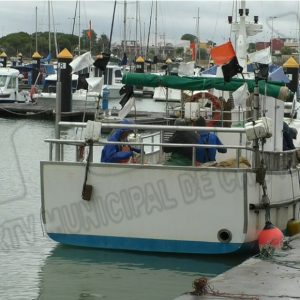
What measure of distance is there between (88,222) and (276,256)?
3.16 metres

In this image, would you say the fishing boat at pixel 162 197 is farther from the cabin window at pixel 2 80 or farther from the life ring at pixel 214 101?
the cabin window at pixel 2 80

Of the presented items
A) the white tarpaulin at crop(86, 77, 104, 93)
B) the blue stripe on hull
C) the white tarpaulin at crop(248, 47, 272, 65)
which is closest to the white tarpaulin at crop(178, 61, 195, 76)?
the white tarpaulin at crop(248, 47, 272, 65)

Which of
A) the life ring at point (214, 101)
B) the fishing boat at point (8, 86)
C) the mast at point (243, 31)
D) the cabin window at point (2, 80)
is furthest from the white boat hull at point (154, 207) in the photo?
the cabin window at point (2, 80)

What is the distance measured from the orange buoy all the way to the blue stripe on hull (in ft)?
1.42

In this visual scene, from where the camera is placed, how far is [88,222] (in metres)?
14.4

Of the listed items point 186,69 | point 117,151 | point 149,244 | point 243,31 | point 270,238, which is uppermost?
point 243,31

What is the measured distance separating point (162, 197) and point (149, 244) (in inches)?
32.6

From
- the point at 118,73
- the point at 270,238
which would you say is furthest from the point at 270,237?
the point at 118,73

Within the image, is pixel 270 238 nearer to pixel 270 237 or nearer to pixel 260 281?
pixel 270 237

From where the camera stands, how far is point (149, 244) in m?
14.3

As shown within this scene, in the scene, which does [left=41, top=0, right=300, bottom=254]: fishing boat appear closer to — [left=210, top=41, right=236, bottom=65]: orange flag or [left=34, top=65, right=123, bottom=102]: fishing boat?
[left=210, top=41, right=236, bottom=65]: orange flag

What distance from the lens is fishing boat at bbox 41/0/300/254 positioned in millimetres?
13891

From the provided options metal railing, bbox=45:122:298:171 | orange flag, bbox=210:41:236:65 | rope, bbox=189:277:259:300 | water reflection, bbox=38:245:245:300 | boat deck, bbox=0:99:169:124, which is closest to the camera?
rope, bbox=189:277:259:300

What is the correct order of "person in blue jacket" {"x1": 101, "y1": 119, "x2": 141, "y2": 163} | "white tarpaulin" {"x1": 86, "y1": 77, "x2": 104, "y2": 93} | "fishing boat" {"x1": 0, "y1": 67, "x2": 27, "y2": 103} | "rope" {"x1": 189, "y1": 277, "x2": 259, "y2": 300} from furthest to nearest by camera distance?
1. "fishing boat" {"x1": 0, "y1": 67, "x2": 27, "y2": 103}
2. "white tarpaulin" {"x1": 86, "y1": 77, "x2": 104, "y2": 93}
3. "person in blue jacket" {"x1": 101, "y1": 119, "x2": 141, "y2": 163}
4. "rope" {"x1": 189, "y1": 277, "x2": 259, "y2": 300}
